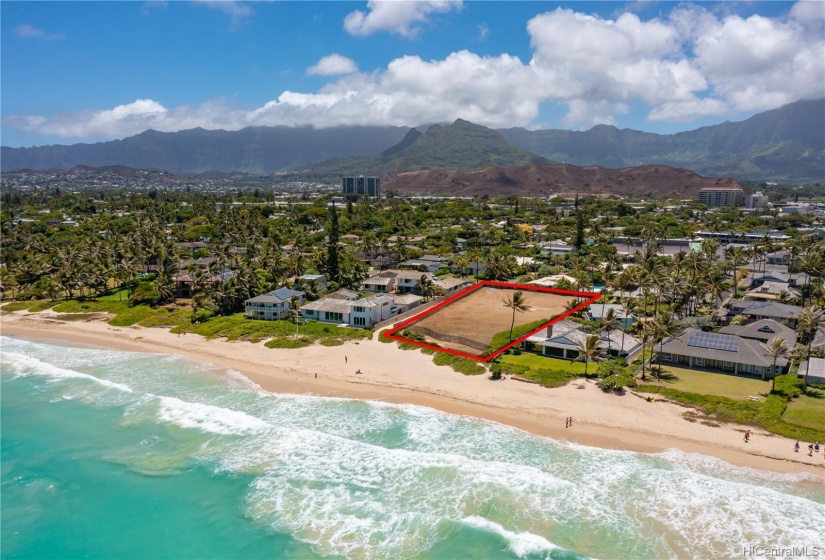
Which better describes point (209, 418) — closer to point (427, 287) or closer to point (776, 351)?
point (427, 287)

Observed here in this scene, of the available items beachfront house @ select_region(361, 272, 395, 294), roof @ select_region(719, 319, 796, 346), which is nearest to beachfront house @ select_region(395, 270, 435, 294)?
beachfront house @ select_region(361, 272, 395, 294)

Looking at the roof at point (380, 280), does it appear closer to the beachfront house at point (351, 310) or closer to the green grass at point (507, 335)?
the beachfront house at point (351, 310)

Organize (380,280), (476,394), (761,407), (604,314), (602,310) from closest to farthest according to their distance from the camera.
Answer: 1. (761,407)
2. (476,394)
3. (604,314)
4. (602,310)
5. (380,280)

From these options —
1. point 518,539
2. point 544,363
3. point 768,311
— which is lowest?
point 518,539

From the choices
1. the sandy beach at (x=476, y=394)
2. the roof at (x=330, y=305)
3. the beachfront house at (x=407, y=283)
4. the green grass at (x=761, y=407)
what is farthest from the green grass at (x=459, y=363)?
the beachfront house at (x=407, y=283)

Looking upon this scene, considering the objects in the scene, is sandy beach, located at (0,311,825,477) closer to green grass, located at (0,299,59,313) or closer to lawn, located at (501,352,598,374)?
lawn, located at (501,352,598,374)

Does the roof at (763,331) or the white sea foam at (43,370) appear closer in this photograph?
the white sea foam at (43,370)

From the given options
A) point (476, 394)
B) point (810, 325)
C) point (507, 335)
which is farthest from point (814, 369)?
point (476, 394)
